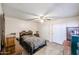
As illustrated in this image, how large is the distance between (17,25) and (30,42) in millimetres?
255

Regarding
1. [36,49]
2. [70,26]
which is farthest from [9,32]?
[70,26]

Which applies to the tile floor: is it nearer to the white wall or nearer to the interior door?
the interior door

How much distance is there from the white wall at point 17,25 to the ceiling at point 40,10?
2.0 inches

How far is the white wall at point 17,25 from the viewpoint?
4.49 feet

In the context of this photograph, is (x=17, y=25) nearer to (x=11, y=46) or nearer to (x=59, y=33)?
(x=11, y=46)

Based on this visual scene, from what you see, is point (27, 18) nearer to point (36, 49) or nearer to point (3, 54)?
point (36, 49)

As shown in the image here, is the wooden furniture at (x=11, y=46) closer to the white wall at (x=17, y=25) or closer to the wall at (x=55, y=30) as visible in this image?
the white wall at (x=17, y=25)

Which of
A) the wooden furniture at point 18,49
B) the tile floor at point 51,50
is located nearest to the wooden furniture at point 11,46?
the wooden furniture at point 18,49

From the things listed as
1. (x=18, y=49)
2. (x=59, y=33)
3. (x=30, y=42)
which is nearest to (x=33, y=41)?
(x=30, y=42)

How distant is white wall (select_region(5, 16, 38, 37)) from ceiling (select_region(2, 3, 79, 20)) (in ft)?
0.16

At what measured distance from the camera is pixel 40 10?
1.39 metres

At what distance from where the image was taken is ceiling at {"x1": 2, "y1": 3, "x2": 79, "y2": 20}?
4.51 ft
